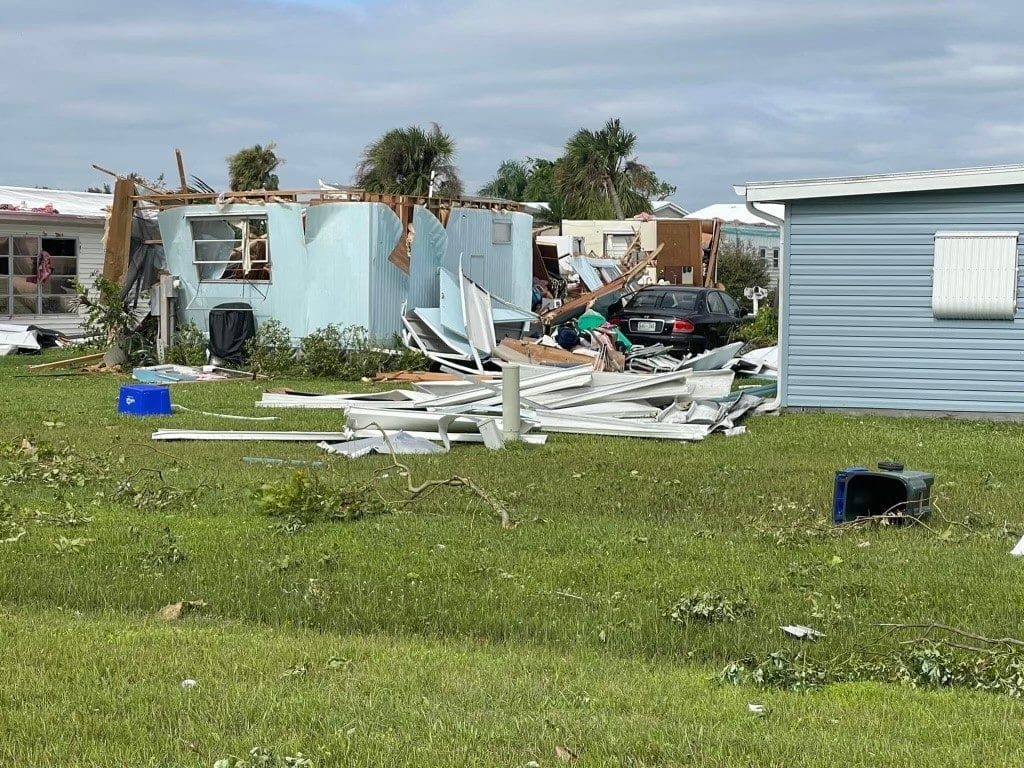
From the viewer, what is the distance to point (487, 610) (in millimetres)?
A: 7039

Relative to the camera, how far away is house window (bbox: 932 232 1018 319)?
52.6 feet

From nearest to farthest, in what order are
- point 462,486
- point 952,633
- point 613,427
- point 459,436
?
point 952,633
point 462,486
point 459,436
point 613,427

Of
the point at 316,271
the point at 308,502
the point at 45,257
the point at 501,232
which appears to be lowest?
Result: the point at 308,502

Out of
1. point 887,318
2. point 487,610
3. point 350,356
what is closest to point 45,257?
point 350,356

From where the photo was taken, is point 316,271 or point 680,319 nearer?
point 316,271

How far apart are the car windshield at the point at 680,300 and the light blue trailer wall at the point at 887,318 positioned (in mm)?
9099

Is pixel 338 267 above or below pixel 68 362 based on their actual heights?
above

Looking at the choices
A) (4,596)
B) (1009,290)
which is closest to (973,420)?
(1009,290)

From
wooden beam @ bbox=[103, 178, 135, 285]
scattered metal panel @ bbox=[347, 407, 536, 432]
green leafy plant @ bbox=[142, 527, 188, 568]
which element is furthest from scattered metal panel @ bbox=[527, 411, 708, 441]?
wooden beam @ bbox=[103, 178, 135, 285]

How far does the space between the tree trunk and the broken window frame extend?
104ft

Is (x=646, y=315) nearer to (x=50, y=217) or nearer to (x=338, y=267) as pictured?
(x=338, y=267)

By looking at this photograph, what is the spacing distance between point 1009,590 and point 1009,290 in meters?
9.66

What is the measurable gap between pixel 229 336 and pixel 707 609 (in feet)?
58.1

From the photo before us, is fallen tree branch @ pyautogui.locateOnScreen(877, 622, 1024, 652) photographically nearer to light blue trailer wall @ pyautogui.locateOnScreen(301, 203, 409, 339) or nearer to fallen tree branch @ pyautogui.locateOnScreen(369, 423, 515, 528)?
fallen tree branch @ pyautogui.locateOnScreen(369, 423, 515, 528)
